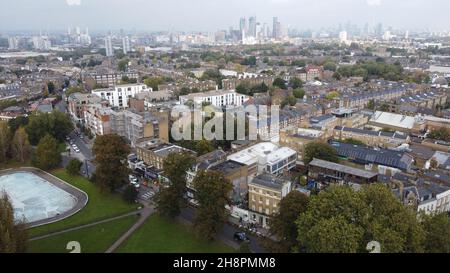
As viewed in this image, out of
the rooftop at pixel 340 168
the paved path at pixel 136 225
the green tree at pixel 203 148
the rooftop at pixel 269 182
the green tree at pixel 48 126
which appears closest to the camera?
the paved path at pixel 136 225

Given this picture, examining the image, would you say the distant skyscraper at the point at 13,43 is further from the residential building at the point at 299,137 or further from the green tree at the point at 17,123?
the residential building at the point at 299,137

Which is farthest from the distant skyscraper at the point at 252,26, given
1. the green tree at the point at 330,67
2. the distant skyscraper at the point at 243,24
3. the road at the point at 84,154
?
the road at the point at 84,154

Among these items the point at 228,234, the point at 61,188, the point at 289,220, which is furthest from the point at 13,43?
the point at 289,220

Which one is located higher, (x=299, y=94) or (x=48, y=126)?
(x=299, y=94)

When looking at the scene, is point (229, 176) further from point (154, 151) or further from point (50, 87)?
point (50, 87)

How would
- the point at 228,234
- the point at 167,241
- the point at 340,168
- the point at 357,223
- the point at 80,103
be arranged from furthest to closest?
the point at 80,103 → the point at 340,168 → the point at 228,234 → the point at 167,241 → the point at 357,223

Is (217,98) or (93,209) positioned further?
(217,98)

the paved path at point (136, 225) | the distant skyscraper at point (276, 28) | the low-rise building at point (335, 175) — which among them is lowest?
the paved path at point (136, 225)

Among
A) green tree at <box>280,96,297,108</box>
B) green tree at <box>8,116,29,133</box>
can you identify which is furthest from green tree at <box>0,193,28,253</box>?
green tree at <box>280,96,297,108</box>

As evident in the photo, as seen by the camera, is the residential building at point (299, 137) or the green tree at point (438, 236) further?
the residential building at point (299, 137)
